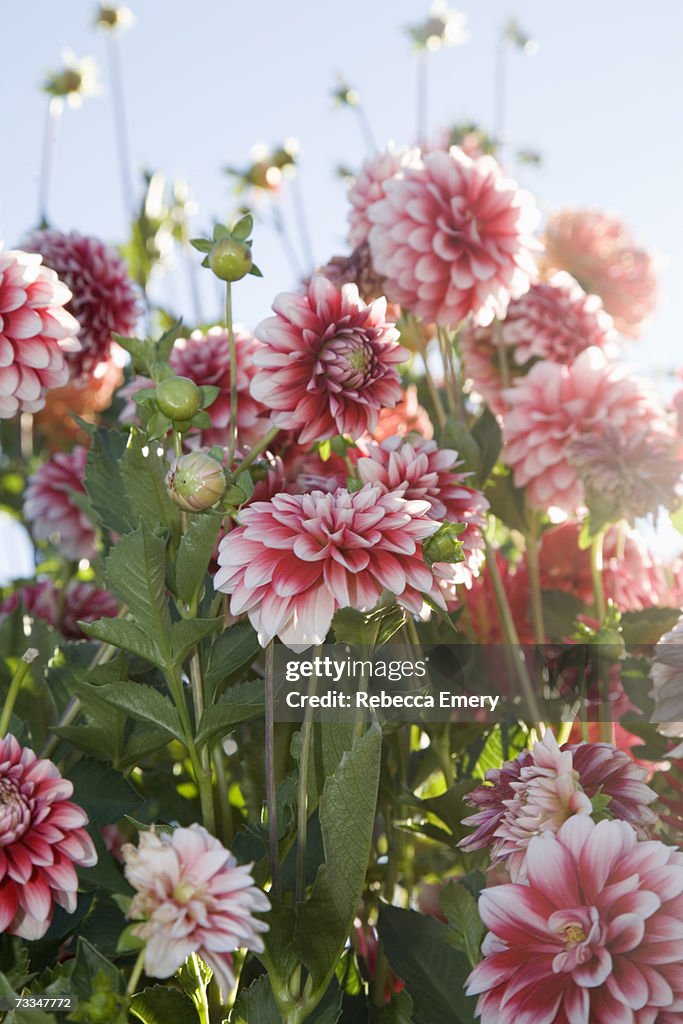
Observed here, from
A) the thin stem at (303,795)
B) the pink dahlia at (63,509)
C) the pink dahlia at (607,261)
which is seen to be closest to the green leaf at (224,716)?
the thin stem at (303,795)

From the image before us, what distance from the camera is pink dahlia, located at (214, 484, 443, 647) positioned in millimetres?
348

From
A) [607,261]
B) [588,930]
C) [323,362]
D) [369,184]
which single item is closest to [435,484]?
[323,362]

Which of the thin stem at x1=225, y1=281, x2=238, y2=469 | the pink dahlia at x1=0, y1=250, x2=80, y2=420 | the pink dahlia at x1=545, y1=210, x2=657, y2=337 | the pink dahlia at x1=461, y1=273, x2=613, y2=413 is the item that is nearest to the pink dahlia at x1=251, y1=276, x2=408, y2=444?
the thin stem at x1=225, y1=281, x2=238, y2=469

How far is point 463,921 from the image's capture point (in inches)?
15.0

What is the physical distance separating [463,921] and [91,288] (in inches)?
18.8

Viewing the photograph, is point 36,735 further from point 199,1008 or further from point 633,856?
point 633,856

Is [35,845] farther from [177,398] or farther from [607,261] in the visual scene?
[607,261]

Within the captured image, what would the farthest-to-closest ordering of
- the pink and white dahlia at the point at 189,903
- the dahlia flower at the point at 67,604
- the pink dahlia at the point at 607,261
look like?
the pink dahlia at the point at 607,261 → the dahlia flower at the point at 67,604 → the pink and white dahlia at the point at 189,903

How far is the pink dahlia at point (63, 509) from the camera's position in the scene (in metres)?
0.78

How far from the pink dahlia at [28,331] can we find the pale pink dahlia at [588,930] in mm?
308

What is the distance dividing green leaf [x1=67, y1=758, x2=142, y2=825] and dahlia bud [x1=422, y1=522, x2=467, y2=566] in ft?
0.62

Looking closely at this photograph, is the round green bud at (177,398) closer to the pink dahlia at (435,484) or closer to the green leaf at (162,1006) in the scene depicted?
the pink dahlia at (435,484)

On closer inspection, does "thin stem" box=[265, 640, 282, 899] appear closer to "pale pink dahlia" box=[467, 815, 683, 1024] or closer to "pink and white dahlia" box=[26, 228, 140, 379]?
"pale pink dahlia" box=[467, 815, 683, 1024]

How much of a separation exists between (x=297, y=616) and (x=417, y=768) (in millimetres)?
205
